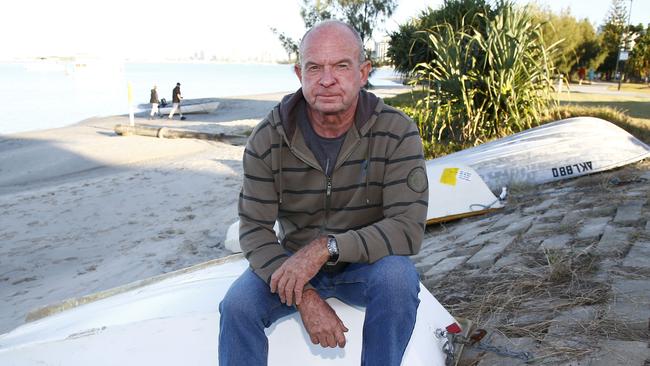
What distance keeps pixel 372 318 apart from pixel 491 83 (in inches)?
253

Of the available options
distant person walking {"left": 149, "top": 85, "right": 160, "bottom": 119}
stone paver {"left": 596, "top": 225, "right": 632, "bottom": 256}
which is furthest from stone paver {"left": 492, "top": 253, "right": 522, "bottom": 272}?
distant person walking {"left": 149, "top": 85, "right": 160, "bottom": 119}

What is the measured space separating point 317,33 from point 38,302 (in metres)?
3.86

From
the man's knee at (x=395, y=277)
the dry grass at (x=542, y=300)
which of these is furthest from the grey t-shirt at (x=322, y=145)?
the dry grass at (x=542, y=300)

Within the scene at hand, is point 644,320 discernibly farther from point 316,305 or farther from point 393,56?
point 393,56

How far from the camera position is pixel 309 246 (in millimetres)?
1926

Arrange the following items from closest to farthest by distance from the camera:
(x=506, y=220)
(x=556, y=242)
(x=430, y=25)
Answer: (x=556, y=242)
(x=506, y=220)
(x=430, y=25)

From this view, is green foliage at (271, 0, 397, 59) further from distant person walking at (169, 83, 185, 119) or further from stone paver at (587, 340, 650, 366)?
stone paver at (587, 340, 650, 366)

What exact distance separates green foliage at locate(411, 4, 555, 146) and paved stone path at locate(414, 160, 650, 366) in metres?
2.79

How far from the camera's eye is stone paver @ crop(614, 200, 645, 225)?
12.4ft

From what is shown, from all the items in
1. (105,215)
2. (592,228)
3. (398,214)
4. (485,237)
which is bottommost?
(105,215)

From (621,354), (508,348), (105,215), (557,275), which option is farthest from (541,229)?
(105,215)

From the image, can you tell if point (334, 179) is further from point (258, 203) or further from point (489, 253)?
point (489, 253)

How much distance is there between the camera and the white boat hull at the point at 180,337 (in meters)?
2.08

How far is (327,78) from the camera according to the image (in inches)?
83.1
